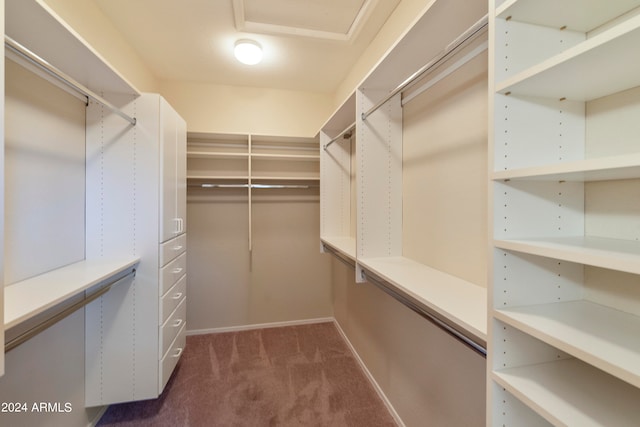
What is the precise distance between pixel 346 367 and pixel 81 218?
2363 mm

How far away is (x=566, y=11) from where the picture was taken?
2.23 feet

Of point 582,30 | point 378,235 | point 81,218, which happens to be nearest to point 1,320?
point 81,218

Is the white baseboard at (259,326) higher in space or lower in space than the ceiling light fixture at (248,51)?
lower

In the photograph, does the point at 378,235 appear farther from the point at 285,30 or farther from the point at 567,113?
the point at 285,30

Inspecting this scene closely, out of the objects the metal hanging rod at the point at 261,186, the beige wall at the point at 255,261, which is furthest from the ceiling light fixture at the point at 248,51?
the beige wall at the point at 255,261

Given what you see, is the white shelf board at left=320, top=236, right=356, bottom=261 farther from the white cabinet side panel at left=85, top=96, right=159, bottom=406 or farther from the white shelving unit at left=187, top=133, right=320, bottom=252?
the white cabinet side panel at left=85, top=96, right=159, bottom=406

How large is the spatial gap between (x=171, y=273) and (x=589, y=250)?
7.57 ft

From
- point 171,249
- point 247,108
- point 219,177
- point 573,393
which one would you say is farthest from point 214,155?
point 573,393

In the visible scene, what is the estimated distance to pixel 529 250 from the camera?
2.07 ft

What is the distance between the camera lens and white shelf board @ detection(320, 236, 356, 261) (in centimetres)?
189

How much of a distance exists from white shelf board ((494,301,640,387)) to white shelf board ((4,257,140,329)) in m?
1.47

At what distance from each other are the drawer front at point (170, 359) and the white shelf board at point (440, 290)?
5.29 ft

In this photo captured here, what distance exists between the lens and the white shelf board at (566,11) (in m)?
0.65

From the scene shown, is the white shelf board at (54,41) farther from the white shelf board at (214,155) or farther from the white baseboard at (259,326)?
the white baseboard at (259,326)
